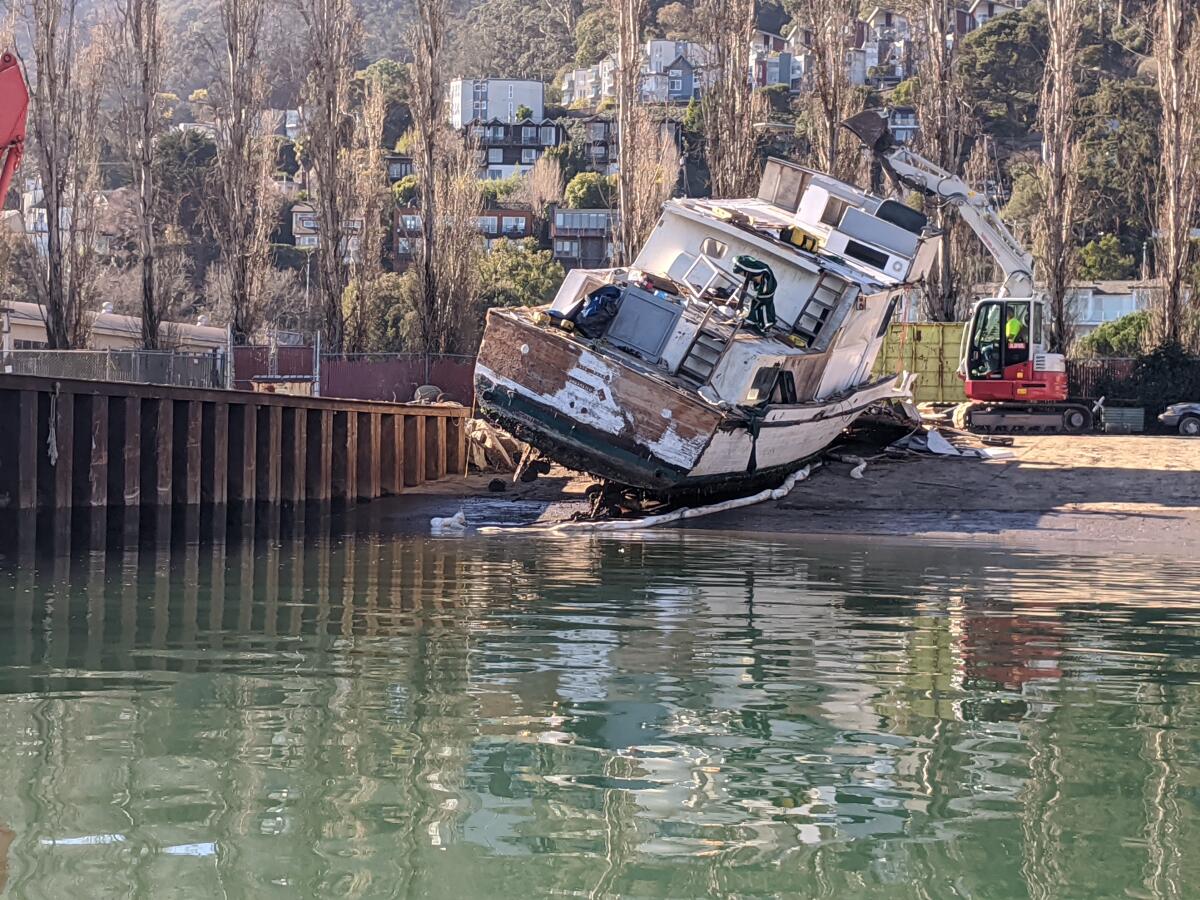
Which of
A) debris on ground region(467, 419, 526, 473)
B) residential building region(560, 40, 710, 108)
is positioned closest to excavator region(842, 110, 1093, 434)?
debris on ground region(467, 419, 526, 473)

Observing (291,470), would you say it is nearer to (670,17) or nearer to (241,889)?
(241,889)

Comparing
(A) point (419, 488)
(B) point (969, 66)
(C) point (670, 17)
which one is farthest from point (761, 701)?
(C) point (670, 17)

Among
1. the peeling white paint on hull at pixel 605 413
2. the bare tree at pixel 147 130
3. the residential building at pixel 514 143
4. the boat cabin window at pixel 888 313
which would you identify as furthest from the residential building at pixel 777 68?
the peeling white paint on hull at pixel 605 413

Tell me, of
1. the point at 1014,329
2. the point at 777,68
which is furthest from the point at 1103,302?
the point at 777,68

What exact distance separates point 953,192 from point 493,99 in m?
126

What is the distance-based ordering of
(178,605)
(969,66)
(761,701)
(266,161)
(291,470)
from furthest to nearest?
1. (969,66)
2. (266,161)
3. (291,470)
4. (178,605)
5. (761,701)

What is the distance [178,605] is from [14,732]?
5.71 m

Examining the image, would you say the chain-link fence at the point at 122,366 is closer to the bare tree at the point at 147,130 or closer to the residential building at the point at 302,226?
the bare tree at the point at 147,130

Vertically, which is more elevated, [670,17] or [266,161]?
[670,17]

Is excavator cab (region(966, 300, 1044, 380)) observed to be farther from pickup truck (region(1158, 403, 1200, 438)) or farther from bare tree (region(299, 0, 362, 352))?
bare tree (region(299, 0, 362, 352))

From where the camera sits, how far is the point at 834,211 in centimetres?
2848

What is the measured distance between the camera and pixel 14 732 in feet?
28.7

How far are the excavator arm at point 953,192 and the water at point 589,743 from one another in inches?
762

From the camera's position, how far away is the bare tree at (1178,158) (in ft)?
148
